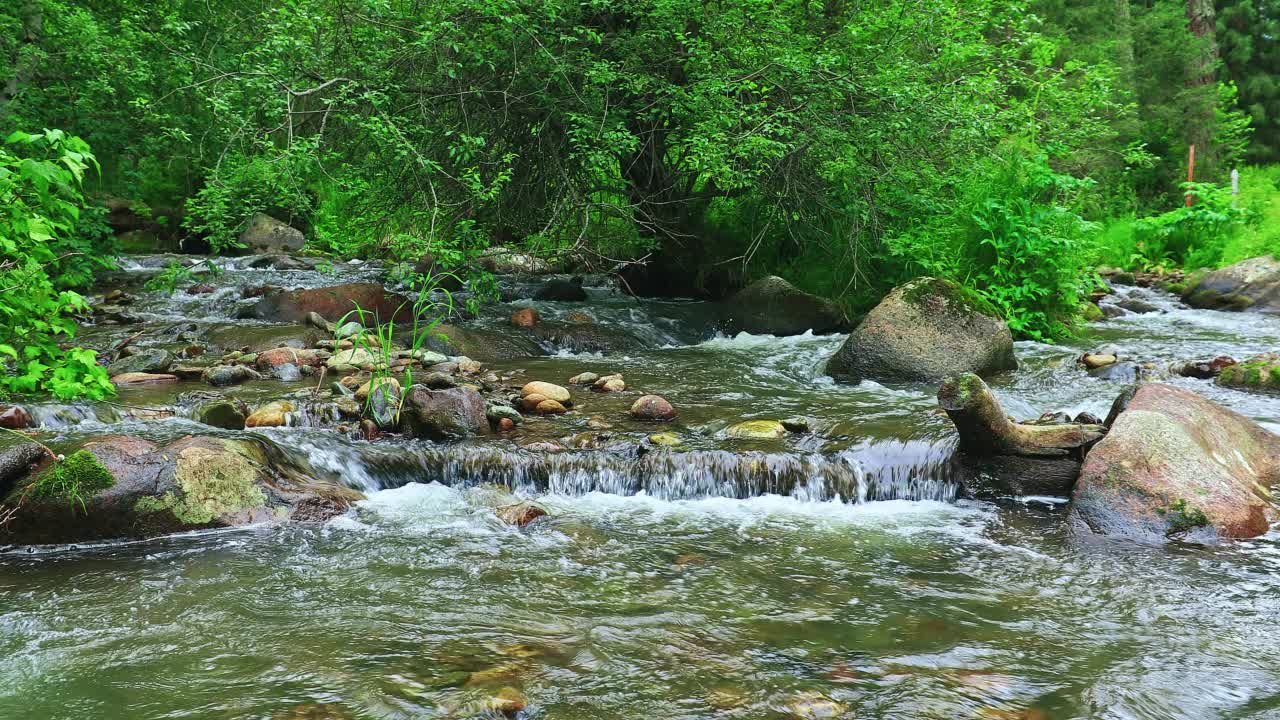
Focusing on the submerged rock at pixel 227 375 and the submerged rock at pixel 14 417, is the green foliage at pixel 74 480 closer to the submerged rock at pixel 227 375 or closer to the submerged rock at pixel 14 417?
the submerged rock at pixel 14 417

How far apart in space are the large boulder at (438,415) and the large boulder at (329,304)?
5.18 metres

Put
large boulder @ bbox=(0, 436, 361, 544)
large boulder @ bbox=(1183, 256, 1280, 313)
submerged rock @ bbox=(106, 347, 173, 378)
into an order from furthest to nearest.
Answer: large boulder @ bbox=(1183, 256, 1280, 313)
submerged rock @ bbox=(106, 347, 173, 378)
large boulder @ bbox=(0, 436, 361, 544)

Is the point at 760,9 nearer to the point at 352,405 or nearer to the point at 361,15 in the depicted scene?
the point at 361,15

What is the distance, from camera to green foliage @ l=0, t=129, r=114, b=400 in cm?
441

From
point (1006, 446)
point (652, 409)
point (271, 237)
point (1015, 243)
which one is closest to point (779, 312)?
point (1015, 243)

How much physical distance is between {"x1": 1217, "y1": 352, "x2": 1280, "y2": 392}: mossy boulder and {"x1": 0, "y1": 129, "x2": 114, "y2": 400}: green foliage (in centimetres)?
861

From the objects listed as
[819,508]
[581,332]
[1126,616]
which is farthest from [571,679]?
[581,332]

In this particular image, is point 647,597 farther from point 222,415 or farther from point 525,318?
point 525,318

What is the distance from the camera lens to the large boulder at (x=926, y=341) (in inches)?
316

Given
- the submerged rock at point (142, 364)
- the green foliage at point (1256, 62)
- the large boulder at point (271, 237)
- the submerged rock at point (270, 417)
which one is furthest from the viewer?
the green foliage at point (1256, 62)

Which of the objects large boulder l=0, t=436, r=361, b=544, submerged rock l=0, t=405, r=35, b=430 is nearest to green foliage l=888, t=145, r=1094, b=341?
large boulder l=0, t=436, r=361, b=544

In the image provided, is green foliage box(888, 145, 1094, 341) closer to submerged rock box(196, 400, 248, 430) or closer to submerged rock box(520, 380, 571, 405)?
submerged rock box(520, 380, 571, 405)

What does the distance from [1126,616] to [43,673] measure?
13.3ft

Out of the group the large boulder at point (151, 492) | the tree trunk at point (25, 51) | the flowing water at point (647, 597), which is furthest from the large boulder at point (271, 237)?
the large boulder at point (151, 492)
